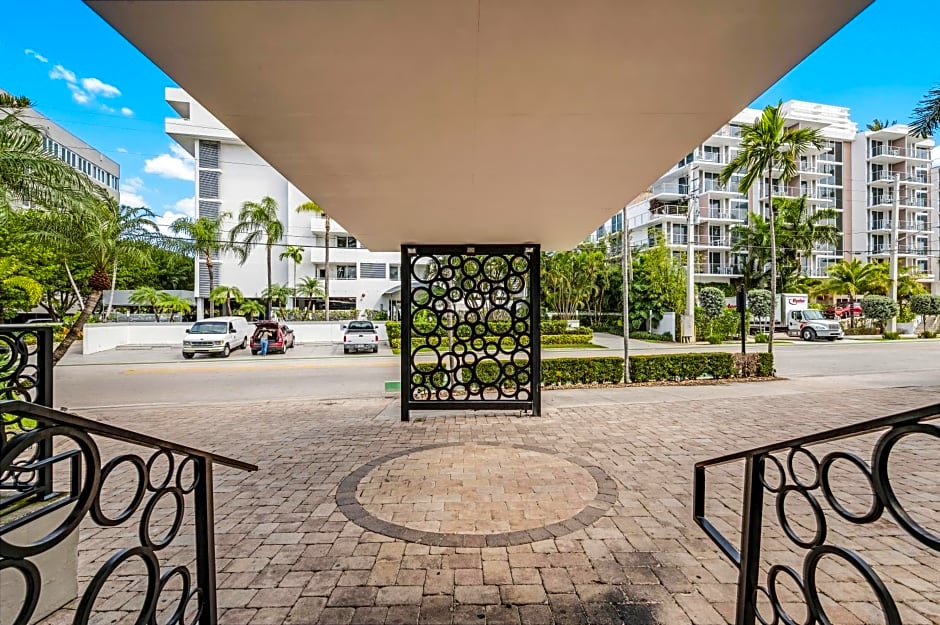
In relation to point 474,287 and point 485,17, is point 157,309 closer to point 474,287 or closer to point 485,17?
point 474,287

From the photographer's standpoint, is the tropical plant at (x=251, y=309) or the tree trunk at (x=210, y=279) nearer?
the tree trunk at (x=210, y=279)

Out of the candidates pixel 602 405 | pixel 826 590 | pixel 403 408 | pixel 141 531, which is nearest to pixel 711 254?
pixel 602 405

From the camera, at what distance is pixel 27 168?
6.13m

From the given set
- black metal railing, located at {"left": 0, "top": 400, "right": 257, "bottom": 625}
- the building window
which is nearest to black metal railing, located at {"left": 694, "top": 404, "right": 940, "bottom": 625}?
black metal railing, located at {"left": 0, "top": 400, "right": 257, "bottom": 625}

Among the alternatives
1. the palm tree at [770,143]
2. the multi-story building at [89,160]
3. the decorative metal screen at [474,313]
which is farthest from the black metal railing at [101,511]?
the multi-story building at [89,160]

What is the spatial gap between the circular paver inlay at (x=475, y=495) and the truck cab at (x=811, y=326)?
2347 cm

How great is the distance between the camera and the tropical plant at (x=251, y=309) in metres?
25.9

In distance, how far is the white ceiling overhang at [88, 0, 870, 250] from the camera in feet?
5.35

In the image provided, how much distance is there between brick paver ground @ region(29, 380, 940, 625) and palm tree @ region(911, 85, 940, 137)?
5398 millimetres

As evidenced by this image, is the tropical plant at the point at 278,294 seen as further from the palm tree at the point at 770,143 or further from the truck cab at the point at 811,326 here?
the truck cab at the point at 811,326

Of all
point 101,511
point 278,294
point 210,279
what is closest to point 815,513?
point 101,511

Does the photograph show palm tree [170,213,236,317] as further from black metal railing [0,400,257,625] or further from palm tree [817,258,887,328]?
palm tree [817,258,887,328]

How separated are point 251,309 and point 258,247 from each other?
404 centimetres

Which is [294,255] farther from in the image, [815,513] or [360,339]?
[815,513]
